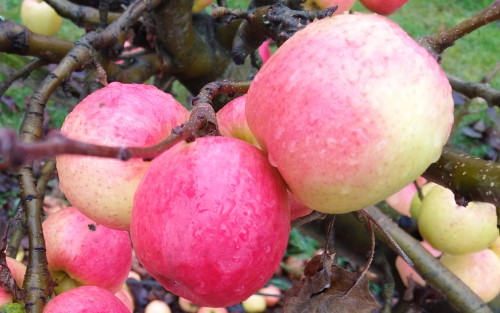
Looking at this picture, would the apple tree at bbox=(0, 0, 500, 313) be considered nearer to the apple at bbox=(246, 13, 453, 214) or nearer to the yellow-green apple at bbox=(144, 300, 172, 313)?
the apple at bbox=(246, 13, 453, 214)

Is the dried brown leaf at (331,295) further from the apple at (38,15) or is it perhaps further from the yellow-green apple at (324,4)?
the apple at (38,15)

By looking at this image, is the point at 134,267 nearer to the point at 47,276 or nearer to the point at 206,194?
Result: the point at 47,276

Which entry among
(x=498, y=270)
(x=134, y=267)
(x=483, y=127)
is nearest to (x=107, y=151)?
(x=498, y=270)

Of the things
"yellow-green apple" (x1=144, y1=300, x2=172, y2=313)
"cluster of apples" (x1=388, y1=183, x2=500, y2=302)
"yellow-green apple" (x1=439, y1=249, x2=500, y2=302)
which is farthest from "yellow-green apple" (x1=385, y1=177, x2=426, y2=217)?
"yellow-green apple" (x1=144, y1=300, x2=172, y2=313)

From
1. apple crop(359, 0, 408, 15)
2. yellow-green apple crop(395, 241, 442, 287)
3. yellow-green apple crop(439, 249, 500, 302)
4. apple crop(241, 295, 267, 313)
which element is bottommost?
apple crop(241, 295, 267, 313)

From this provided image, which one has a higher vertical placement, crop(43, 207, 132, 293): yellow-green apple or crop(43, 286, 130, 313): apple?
crop(43, 286, 130, 313): apple

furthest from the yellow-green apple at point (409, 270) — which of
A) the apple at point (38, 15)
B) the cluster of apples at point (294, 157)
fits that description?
the apple at point (38, 15)
